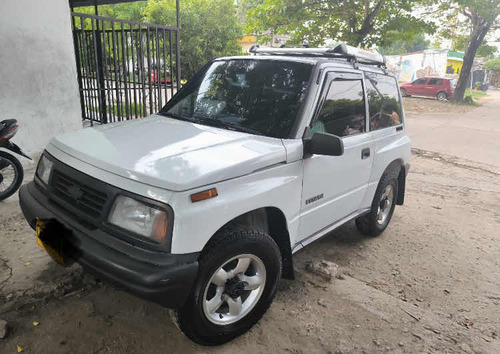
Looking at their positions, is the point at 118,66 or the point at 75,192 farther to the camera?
the point at 118,66

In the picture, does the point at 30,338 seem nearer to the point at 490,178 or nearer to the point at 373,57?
the point at 373,57

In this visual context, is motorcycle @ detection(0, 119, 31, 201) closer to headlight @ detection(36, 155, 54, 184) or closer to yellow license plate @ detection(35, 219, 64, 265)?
headlight @ detection(36, 155, 54, 184)

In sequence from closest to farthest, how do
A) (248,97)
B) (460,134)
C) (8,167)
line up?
(248,97) < (8,167) < (460,134)

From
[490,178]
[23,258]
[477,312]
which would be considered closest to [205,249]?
[23,258]

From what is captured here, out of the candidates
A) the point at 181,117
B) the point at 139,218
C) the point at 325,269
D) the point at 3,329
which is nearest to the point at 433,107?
the point at 325,269

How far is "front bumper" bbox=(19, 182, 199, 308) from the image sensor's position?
6.18ft

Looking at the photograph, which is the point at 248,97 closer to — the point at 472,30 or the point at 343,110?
the point at 343,110

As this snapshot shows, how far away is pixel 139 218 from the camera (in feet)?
6.63

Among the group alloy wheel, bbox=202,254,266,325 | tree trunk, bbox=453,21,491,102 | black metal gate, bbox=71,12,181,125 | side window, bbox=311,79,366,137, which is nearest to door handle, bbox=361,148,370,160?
side window, bbox=311,79,366,137

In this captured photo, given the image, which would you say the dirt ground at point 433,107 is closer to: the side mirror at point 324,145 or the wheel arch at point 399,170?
the wheel arch at point 399,170

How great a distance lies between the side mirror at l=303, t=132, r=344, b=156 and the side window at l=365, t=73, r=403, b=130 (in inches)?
47.4

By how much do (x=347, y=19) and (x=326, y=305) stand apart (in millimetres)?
14128

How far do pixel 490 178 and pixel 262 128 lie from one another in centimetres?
643

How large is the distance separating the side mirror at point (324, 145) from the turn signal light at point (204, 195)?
0.86 metres
